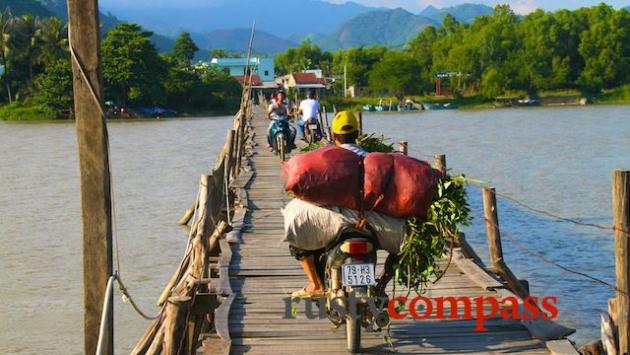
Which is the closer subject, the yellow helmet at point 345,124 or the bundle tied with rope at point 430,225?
the bundle tied with rope at point 430,225

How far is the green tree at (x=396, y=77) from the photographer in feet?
291

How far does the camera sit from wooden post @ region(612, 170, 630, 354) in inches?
245

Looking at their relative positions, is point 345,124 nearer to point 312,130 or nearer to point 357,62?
point 312,130

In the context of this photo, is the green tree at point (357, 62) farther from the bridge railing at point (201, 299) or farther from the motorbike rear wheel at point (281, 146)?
the bridge railing at point (201, 299)

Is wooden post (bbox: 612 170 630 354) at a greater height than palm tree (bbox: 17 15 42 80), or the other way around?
palm tree (bbox: 17 15 42 80)

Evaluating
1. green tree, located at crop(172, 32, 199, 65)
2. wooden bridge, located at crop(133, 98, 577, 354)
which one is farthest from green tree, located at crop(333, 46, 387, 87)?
wooden bridge, located at crop(133, 98, 577, 354)

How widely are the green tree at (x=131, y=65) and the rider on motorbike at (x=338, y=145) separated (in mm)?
60042

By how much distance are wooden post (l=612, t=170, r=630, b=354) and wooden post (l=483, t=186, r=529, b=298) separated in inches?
→ 90.2

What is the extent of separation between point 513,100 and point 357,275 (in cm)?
7880

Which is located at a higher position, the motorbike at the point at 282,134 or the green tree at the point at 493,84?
the green tree at the point at 493,84

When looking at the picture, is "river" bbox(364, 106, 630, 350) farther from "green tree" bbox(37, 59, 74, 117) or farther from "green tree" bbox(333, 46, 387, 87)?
"green tree" bbox(333, 46, 387, 87)

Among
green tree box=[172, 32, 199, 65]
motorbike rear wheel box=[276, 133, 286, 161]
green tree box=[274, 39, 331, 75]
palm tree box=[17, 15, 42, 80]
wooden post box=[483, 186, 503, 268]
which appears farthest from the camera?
green tree box=[274, 39, 331, 75]

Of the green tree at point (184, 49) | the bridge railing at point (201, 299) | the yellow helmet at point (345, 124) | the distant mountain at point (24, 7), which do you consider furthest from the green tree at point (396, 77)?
the yellow helmet at point (345, 124)

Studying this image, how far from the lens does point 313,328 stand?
6.33m
